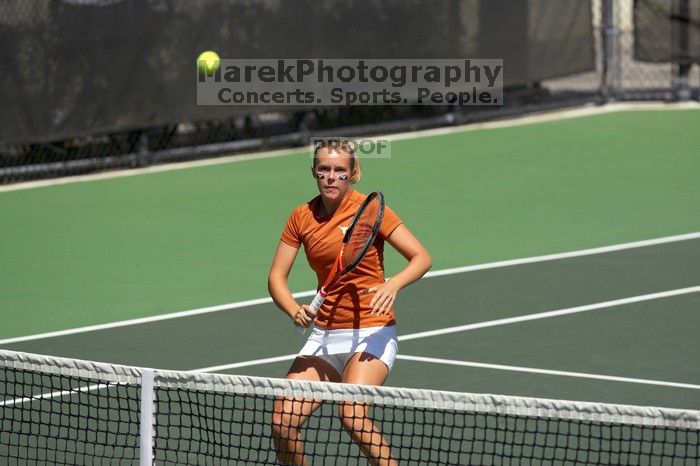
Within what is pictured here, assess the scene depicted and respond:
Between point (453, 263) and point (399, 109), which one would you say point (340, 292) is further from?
point (399, 109)

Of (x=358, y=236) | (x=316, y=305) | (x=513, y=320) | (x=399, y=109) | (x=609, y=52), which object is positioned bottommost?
(x=513, y=320)

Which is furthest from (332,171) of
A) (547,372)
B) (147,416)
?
(547,372)

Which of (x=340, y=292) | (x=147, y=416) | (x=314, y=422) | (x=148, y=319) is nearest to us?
(x=147, y=416)

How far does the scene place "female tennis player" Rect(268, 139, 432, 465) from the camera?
259 inches

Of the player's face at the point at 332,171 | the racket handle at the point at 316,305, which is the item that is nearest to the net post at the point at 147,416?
the racket handle at the point at 316,305

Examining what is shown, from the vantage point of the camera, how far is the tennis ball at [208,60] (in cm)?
1605

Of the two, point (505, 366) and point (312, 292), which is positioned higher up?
point (312, 292)

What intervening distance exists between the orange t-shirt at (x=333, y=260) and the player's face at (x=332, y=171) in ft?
0.50

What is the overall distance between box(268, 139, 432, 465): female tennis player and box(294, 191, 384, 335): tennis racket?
8 centimetres

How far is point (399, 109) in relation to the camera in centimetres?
1802

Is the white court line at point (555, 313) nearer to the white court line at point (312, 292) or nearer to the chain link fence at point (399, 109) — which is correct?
the white court line at point (312, 292)

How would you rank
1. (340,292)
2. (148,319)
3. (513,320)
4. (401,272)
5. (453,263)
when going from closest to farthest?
(401,272) < (340,292) < (513,320) < (148,319) < (453,263)

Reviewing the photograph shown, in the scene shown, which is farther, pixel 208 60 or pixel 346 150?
pixel 208 60

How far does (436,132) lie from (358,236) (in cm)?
1153
